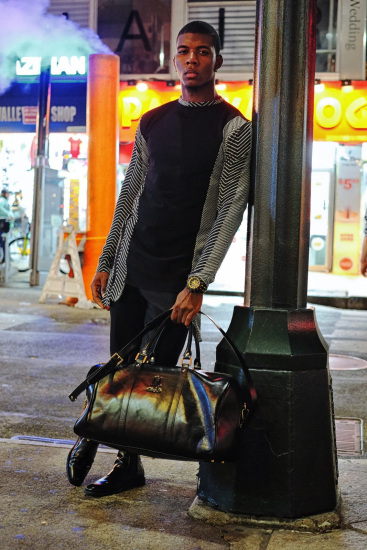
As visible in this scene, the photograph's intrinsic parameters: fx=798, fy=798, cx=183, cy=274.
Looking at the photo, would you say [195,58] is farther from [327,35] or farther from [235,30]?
[327,35]

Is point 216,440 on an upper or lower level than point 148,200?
lower

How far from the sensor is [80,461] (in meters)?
3.57

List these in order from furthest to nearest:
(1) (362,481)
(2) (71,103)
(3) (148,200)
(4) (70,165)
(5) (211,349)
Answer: (4) (70,165)
(2) (71,103)
(5) (211,349)
(1) (362,481)
(3) (148,200)

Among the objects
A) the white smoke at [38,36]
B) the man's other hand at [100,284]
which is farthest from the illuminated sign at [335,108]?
the man's other hand at [100,284]

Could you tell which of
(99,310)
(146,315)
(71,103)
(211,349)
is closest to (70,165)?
(71,103)

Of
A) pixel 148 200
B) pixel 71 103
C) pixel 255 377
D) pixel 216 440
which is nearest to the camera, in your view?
pixel 216 440

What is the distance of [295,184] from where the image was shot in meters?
3.25

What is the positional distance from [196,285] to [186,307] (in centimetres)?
10

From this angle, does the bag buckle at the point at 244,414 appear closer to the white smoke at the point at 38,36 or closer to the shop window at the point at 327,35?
the white smoke at the point at 38,36

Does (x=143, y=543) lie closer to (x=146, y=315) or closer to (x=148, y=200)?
(x=146, y=315)

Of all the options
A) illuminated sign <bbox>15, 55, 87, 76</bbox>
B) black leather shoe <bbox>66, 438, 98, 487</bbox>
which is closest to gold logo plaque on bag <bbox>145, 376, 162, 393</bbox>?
black leather shoe <bbox>66, 438, 98, 487</bbox>

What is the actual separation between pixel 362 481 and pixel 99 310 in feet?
25.6

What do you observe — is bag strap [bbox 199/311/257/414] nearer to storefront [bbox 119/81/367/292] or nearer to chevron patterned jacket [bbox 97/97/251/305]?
chevron patterned jacket [bbox 97/97/251/305]

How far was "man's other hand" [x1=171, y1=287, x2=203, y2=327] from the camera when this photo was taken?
3.18 m
